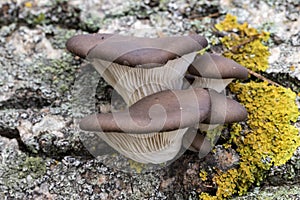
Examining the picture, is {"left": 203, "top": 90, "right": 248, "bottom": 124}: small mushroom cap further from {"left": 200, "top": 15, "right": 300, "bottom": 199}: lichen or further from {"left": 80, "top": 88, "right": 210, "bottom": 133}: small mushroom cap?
{"left": 200, "top": 15, "right": 300, "bottom": 199}: lichen

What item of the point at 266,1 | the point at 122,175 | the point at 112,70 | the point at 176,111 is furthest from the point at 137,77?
the point at 266,1

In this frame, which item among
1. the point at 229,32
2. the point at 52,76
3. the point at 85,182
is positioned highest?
the point at 229,32

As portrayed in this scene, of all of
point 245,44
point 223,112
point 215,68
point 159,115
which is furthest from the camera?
point 245,44

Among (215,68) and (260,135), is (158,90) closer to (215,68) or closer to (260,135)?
(215,68)

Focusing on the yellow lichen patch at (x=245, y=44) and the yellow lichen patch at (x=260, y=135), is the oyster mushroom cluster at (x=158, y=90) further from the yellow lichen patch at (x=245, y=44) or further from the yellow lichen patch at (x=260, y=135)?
the yellow lichen patch at (x=245, y=44)

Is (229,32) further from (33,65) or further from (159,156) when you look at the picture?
(33,65)

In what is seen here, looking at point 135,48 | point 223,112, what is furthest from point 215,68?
point 135,48

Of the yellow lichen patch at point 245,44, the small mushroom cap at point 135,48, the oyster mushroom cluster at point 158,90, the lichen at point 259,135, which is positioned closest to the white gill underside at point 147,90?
the oyster mushroom cluster at point 158,90
